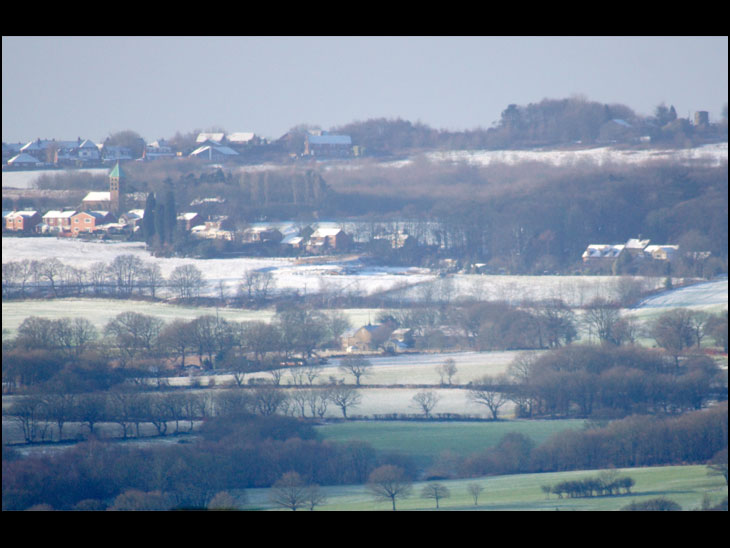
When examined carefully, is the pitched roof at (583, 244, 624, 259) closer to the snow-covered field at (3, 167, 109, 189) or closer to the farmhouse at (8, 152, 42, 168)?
the snow-covered field at (3, 167, 109, 189)

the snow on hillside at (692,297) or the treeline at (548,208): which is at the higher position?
the treeline at (548,208)

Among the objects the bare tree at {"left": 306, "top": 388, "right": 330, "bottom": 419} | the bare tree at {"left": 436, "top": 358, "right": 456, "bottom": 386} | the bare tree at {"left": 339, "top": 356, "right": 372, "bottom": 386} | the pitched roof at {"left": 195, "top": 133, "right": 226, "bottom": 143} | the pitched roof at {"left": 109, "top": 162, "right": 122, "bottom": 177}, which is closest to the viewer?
the bare tree at {"left": 306, "top": 388, "right": 330, "bottom": 419}

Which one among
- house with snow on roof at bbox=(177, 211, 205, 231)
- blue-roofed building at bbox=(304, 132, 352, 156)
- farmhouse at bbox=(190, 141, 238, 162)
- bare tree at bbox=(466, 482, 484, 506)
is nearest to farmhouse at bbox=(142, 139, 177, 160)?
farmhouse at bbox=(190, 141, 238, 162)

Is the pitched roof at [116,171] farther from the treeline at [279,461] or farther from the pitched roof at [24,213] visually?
the treeline at [279,461]

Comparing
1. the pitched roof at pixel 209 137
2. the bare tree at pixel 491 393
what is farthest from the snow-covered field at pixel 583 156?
the bare tree at pixel 491 393

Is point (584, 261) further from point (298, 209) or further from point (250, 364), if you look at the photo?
point (250, 364)
